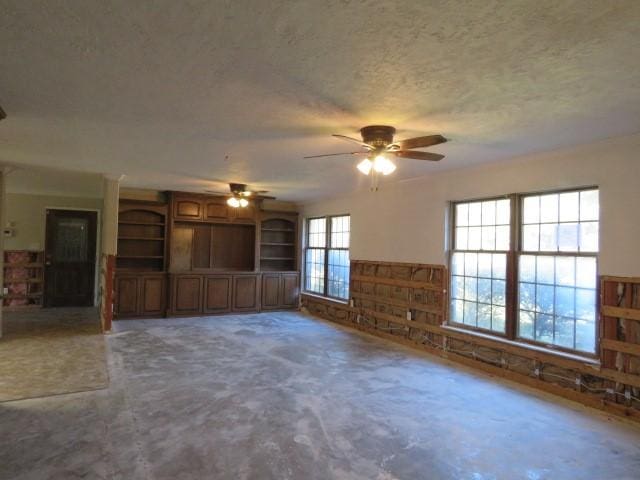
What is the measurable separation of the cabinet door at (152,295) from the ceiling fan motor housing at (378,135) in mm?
5712

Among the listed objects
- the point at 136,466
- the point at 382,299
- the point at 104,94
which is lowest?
the point at 136,466

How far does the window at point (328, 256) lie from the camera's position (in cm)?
784

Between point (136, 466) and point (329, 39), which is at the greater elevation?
point (329, 39)

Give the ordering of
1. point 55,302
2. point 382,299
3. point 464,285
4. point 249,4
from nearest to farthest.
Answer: point 249,4
point 464,285
point 382,299
point 55,302

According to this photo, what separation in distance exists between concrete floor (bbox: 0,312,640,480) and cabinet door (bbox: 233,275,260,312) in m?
3.39

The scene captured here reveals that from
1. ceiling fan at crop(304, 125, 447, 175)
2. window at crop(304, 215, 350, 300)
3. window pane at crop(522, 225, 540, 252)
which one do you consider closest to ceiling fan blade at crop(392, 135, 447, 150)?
ceiling fan at crop(304, 125, 447, 175)

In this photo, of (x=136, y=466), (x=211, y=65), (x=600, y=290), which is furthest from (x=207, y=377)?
(x=600, y=290)

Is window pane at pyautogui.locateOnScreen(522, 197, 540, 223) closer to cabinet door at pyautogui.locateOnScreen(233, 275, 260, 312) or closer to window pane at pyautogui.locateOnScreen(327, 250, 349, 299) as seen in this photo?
window pane at pyautogui.locateOnScreen(327, 250, 349, 299)

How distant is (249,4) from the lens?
176 centimetres

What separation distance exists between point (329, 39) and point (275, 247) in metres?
7.48

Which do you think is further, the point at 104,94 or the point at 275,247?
the point at 275,247

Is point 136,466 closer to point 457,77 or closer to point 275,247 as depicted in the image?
point 457,77

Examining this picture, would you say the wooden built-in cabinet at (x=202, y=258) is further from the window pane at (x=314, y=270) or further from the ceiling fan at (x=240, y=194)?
the ceiling fan at (x=240, y=194)

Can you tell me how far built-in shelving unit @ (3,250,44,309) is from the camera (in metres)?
8.44
